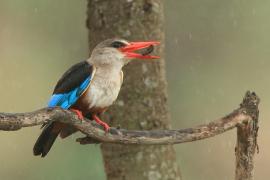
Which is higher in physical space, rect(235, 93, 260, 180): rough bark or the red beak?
the red beak

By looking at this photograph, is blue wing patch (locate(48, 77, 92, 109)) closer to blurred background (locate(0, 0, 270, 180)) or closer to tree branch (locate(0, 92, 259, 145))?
tree branch (locate(0, 92, 259, 145))

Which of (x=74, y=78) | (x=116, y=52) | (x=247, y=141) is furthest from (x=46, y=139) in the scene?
(x=247, y=141)

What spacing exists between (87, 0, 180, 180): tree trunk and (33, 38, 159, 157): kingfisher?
0.85 feet

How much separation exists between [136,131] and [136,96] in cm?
107

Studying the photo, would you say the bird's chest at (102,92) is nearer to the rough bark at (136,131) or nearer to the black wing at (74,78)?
the black wing at (74,78)

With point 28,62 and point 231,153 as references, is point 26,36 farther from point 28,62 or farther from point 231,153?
point 231,153

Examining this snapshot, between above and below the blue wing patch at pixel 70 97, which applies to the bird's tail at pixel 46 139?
below

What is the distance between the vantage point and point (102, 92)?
6.04 metres

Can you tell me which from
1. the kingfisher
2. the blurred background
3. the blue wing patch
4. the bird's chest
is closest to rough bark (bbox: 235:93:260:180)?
the kingfisher

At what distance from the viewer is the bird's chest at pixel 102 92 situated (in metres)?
6.00

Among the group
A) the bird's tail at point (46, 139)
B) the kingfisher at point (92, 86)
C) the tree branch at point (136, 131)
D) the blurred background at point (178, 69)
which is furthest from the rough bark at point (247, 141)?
the blurred background at point (178, 69)

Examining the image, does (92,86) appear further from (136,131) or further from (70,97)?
(136,131)

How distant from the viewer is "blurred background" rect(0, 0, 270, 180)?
15453 millimetres

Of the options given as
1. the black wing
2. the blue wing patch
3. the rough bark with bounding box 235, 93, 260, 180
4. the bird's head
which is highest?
the bird's head
